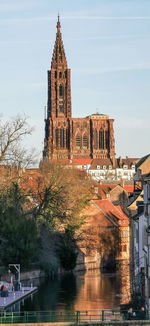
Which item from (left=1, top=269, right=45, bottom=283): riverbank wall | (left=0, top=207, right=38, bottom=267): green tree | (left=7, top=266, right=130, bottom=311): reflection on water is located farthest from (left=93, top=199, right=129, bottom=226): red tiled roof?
(left=0, top=207, right=38, bottom=267): green tree

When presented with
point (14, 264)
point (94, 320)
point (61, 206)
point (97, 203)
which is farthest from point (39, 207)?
point (94, 320)

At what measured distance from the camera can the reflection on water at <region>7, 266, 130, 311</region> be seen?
170ft

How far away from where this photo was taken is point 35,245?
231ft

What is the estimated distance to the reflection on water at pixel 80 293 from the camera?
51.8 m

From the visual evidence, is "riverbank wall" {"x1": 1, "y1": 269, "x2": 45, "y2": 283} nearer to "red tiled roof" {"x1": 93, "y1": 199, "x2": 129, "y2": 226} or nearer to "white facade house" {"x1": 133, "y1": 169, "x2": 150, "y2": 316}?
"white facade house" {"x1": 133, "y1": 169, "x2": 150, "y2": 316}

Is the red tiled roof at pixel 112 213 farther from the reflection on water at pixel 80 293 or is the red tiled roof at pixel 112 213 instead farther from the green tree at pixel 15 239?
the green tree at pixel 15 239

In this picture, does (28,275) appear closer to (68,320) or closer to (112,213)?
(112,213)

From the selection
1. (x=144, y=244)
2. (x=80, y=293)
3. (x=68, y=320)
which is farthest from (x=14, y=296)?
(x=68, y=320)

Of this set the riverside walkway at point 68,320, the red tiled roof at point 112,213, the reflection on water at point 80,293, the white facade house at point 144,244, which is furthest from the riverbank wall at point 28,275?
the riverside walkway at point 68,320

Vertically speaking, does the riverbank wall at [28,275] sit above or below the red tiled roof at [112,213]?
below

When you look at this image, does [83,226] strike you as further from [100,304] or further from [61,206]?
[100,304]

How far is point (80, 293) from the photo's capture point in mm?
60469

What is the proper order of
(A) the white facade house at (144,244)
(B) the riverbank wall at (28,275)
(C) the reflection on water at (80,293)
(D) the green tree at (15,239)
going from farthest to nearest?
(B) the riverbank wall at (28,275), (D) the green tree at (15,239), (C) the reflection on water at (80,293), (A) the white facade house at (144,244)

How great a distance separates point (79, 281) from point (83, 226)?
2160 cm
